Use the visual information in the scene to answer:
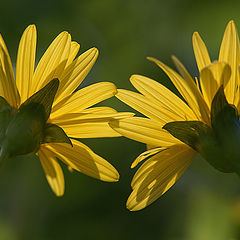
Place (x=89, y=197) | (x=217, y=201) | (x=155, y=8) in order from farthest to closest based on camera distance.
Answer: (x=155, y=8) → (x=89, y=197) → (x=217, y=201)

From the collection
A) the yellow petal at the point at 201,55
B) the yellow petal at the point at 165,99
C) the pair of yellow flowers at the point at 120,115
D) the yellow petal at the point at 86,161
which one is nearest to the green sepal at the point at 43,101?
the pair of yellow flowers at the point at 120,115

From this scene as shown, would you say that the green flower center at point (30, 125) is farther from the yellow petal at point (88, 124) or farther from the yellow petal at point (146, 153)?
the yellow petal at point (146, 153)

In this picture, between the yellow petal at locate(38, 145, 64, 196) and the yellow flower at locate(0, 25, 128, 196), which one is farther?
the yellow petal at locate(38, 145, 64, 196)

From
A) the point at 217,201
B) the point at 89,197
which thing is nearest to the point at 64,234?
the point at 89,197

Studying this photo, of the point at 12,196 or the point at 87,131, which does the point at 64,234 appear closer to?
the point at 12,196

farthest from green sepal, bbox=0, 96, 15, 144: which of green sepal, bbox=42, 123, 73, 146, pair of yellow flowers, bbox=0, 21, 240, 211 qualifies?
green sepal, bbox=42, 123, 73, 146

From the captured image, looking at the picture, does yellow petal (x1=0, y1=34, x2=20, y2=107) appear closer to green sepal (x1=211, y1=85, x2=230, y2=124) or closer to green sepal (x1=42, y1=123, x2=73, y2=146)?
green sepal (x1=42, y1=123, x2=73, y2=146)
